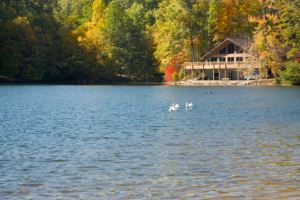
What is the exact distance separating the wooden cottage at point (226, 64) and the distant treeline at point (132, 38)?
267 centimetres

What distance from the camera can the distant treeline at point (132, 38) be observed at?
279ft

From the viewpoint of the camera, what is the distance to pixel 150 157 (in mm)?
18859

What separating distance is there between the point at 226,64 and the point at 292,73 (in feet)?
43.0

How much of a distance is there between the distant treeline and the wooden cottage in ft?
8.76

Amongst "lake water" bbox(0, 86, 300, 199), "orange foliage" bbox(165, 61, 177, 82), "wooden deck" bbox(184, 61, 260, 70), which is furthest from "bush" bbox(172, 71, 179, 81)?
"lake water" bbox(0, 86, 300, 199)

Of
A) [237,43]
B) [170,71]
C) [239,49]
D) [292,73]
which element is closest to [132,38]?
[170,71]

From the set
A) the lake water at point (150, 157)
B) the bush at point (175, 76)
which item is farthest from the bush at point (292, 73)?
the lake water at point (150, 157)

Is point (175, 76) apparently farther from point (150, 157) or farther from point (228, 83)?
point (150, 157)

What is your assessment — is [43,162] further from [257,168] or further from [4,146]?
[257,168]

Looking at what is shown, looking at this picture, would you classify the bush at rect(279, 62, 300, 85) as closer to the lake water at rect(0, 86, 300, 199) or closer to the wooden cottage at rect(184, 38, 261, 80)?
the wooden cottage at rect(184, 38, 261, 80)

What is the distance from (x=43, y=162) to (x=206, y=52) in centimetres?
8211

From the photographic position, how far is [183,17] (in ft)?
309

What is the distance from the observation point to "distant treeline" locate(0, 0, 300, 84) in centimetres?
8494

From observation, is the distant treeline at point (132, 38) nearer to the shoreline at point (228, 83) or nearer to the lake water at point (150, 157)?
the shoreline at point (228, 83)
